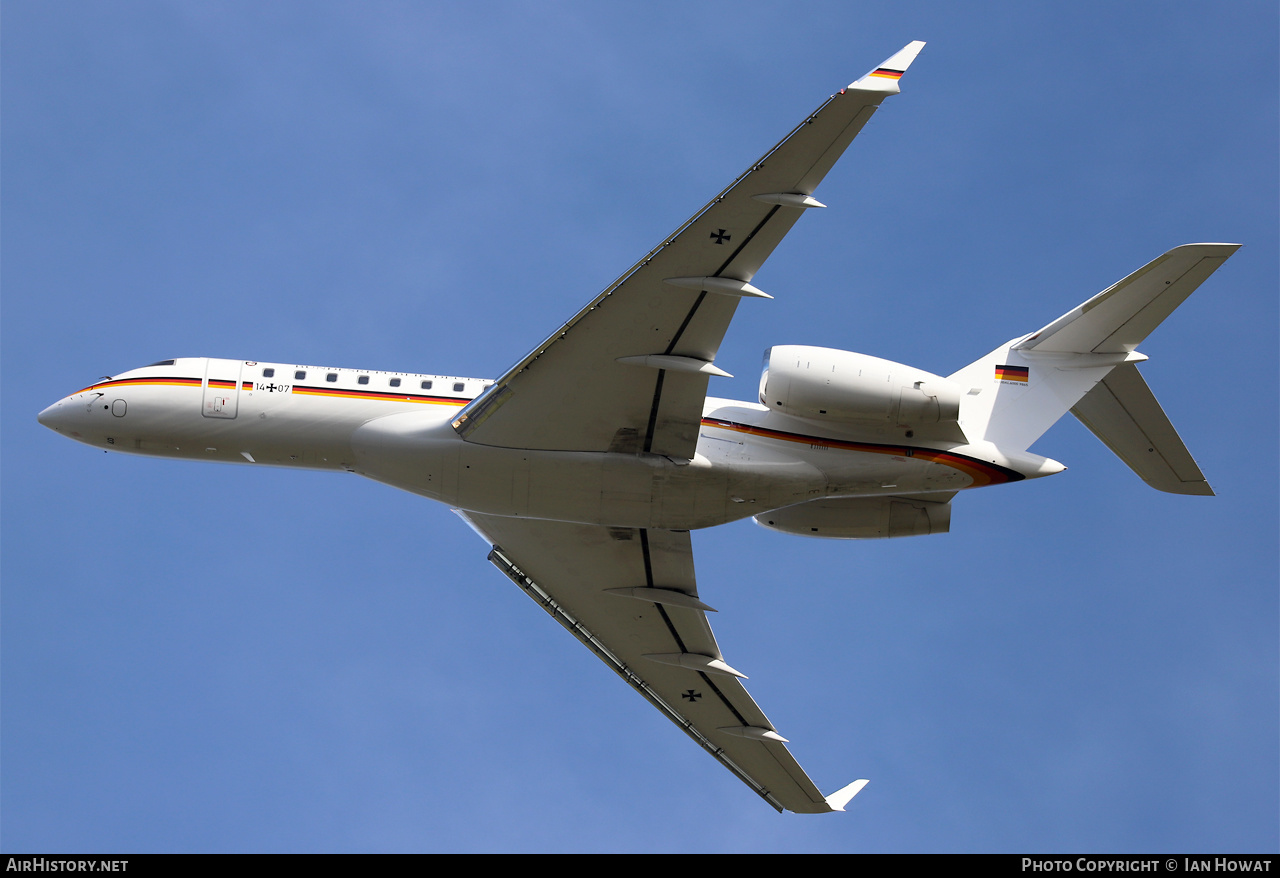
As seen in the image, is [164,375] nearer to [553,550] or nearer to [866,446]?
[553,550]

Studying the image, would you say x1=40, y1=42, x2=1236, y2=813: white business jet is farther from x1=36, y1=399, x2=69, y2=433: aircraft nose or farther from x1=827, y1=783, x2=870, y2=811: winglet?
x1=827, y1=783, x2=870, y2=811: winglet

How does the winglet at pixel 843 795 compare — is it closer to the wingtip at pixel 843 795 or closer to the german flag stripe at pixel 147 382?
the wingtip at pixel 843 795

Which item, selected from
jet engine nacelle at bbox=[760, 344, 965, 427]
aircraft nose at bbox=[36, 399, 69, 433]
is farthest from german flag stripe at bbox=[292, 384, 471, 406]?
jet engine nacelle at bbox=[760, 344, 965, 427]

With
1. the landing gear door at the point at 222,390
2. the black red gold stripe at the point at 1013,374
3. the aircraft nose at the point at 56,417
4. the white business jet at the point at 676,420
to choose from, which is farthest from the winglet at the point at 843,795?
the aircraft nose at the point at 56,417

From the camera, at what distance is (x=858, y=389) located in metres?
19.2

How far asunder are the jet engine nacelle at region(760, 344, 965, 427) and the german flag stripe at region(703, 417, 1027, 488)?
859 mm

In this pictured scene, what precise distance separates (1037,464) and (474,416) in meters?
10.2

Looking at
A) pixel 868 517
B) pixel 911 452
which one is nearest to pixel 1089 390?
pixel 911 452

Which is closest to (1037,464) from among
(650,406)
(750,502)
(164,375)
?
(750,502)

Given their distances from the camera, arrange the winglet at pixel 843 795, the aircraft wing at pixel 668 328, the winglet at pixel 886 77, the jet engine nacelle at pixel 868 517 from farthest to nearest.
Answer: the winglet at pixel 843 795 → the jet engine nacelle at pixel 868 517 → the aircraft wing at pixel 668 328 → the winglet at pixel 886 77

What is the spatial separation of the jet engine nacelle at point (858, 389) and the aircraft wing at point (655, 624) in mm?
4468

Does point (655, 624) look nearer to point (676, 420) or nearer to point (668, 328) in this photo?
point (676, 420)

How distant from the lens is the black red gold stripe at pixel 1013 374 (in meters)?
21.8

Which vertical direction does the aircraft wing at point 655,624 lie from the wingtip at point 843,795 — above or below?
above
